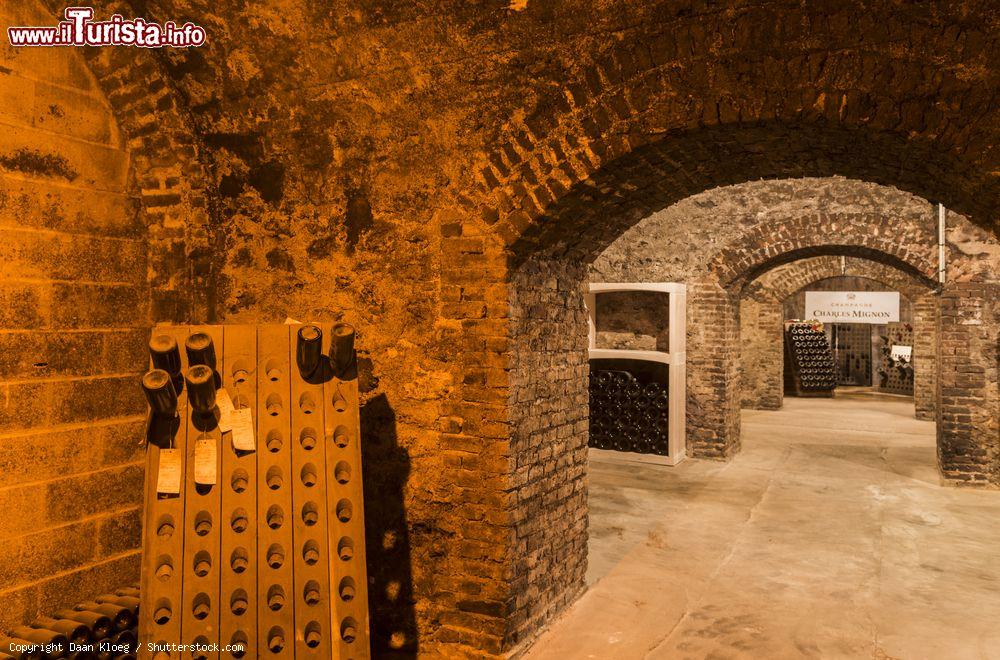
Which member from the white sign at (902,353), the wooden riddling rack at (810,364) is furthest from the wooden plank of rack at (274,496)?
the white sign at (902,353)

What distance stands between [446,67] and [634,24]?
802 mm

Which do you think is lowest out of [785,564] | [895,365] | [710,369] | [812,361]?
[785,564]

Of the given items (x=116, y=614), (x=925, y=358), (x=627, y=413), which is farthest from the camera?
(x=925, y=358)

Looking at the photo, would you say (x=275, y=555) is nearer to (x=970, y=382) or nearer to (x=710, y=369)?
(x=710, y=369)

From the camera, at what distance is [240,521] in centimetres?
233

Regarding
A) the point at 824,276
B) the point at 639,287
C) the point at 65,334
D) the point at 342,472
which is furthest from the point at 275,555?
the point at 824,276

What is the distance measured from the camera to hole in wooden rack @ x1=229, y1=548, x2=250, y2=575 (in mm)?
2281

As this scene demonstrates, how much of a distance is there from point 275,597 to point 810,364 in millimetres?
14886

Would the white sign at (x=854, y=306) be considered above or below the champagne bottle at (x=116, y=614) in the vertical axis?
above

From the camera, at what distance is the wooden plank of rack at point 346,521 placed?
227cm

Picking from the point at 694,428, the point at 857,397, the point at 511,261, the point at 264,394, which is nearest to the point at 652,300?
the point at 694,428

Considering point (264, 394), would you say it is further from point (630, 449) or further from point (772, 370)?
point (772, 370)

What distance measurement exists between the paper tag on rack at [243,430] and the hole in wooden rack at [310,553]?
39cm

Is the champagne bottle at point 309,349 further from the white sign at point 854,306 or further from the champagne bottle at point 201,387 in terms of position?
the white sign at point 854,306
